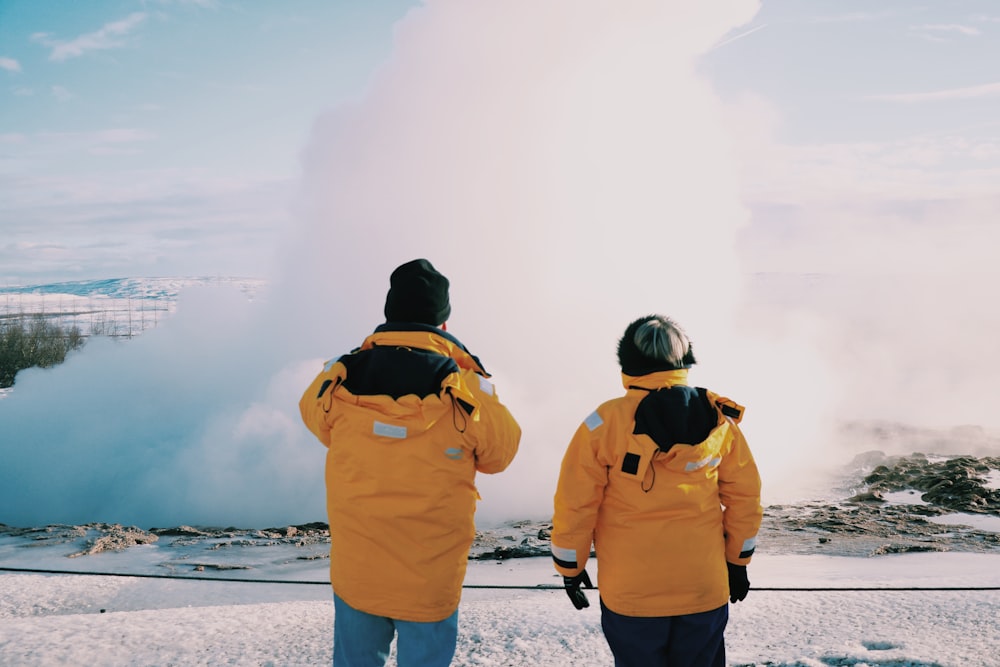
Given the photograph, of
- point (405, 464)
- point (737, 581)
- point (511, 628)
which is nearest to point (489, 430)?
point (405, 464)

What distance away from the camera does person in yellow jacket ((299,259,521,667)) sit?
2.55 meters

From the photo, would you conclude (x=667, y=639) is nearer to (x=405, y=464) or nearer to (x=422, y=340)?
(x=405, y=464)

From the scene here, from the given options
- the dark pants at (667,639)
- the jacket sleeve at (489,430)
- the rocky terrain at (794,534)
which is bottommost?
the rocky terrain at (794,534)

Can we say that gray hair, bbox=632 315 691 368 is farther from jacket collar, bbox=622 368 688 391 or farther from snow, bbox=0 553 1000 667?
snow, bbox=0 553 1000 667

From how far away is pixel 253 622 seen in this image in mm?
4652

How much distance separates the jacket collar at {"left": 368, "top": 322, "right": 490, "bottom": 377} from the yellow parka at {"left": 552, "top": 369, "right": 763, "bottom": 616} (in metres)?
0.47

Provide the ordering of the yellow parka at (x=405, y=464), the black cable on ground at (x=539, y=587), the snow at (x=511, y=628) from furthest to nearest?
the black cable on ground at (x=539, y=587), the snow at (x=511, y=628), the yellow parka at (x=405, y=464)

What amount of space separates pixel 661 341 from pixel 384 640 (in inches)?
55.1

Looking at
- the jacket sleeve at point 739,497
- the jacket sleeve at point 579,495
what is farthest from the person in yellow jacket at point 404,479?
the jacket sleeve at point 739,497

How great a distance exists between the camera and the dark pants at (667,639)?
105 inches

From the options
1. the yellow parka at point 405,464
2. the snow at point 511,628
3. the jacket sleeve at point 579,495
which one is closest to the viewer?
the yellow parka at point 405,464

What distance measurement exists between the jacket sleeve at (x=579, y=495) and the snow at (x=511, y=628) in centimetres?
159

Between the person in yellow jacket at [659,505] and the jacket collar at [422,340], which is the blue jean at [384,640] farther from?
the jacket collar at [422,340]

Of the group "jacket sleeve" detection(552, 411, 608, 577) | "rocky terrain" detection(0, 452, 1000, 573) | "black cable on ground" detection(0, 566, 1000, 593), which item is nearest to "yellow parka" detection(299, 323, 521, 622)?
"jacket sleeve" detection(552, 411, 608, 577)
